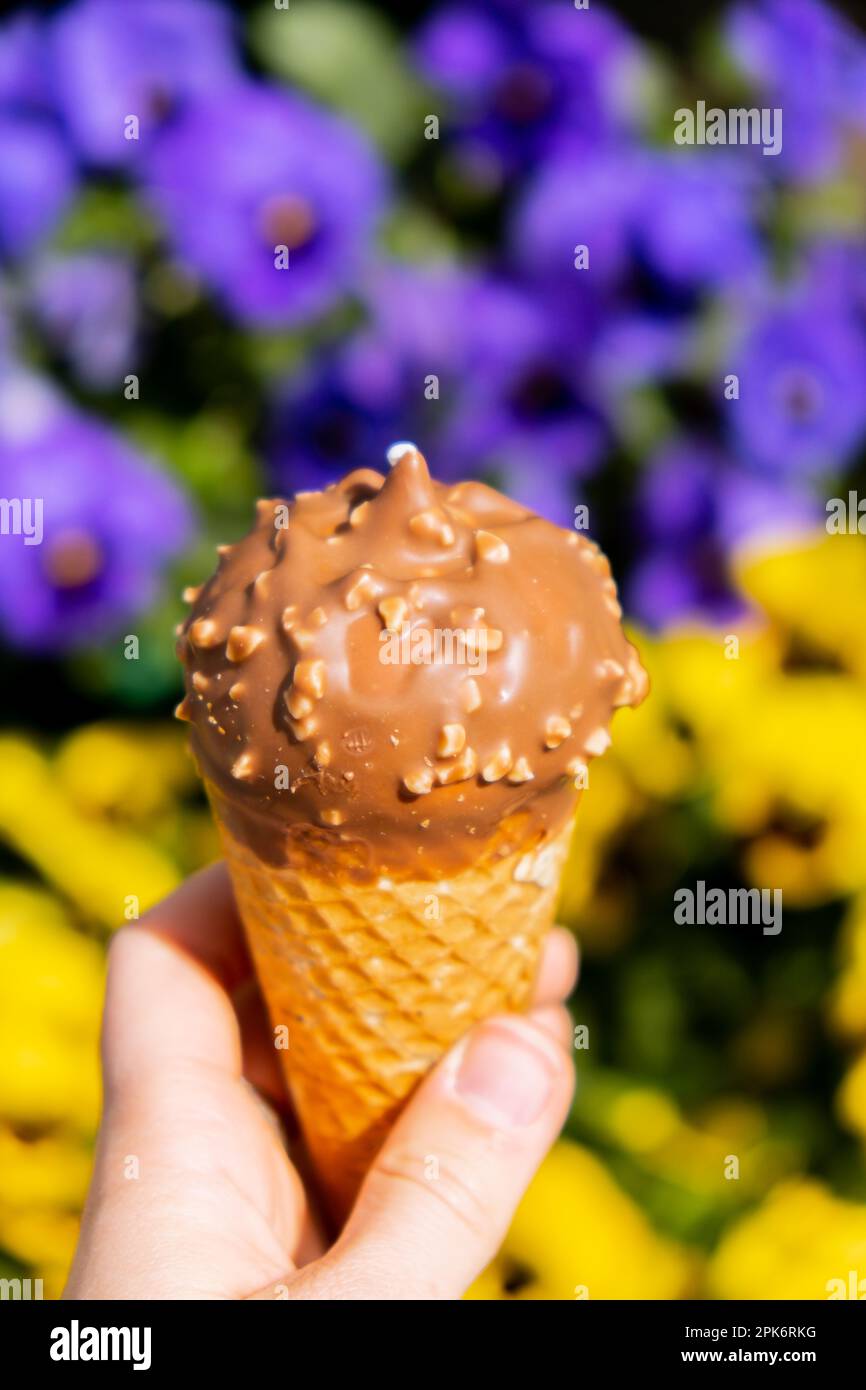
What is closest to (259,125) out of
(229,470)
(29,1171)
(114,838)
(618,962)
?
(229,470)

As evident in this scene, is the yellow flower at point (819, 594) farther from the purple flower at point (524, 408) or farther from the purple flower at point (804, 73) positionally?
the purple flower at point (804, 73)

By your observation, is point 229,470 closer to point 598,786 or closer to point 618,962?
point 598,786

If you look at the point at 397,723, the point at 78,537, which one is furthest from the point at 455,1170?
the point at 78,537

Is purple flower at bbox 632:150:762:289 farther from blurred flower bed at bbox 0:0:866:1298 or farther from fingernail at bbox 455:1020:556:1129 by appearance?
fingernail at bbox 455:1020:556:1129

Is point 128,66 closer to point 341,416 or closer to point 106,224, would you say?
point 106,224

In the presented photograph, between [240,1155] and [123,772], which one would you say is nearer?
[240,1155]

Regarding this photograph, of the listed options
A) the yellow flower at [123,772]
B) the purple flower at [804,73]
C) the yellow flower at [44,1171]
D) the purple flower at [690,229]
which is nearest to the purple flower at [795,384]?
the purple flower at [690,229]
